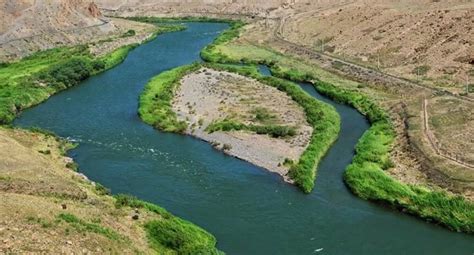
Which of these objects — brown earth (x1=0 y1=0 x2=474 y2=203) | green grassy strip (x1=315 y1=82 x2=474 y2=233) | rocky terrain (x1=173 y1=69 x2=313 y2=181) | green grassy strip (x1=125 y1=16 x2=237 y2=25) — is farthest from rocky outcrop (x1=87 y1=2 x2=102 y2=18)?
green grassy strip (x1=315 y1=82 x2=474 y2=233)

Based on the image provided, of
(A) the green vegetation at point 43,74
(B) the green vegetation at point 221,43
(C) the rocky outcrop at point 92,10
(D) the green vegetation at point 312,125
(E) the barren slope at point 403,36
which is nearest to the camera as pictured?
(D) the green vegetation at point 312,125

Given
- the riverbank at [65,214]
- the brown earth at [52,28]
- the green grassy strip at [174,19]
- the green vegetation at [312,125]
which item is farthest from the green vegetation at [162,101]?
the green grassy strip at [174,19]

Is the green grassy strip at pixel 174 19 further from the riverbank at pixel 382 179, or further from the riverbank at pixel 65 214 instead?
the riverbank at pixel 65 214

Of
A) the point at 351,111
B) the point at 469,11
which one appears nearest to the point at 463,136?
the point at 351,111

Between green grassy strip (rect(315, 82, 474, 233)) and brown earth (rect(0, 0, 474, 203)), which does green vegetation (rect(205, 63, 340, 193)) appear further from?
brown earth (rect(0, 0, 474, 203))

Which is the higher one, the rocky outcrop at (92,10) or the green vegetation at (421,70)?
the green vegetation at (421,70)

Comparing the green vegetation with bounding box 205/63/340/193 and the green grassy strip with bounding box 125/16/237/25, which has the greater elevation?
the green vegetation with bounding box 205/63/340/193
